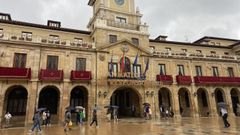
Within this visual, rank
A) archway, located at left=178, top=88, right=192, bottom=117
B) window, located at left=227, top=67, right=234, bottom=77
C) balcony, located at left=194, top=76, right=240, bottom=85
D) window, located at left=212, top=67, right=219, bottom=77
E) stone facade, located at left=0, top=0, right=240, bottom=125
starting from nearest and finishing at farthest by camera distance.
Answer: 1. stone facade, located at left=0, top=0, right=240, bottom=125
2. balcony, located at left=194, top=76, right=240, bottom=85
3. archway, located at left=178, top=88, right=192, bottom=117
4. window, located at left=212, top=67, right=219, bottom=77
5. window, located at left=227, top=67, right=234, bottom=77

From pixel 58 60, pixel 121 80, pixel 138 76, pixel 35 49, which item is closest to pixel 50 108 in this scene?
pixel 58 60

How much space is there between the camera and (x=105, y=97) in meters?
24.8

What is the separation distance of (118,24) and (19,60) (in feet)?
51.8

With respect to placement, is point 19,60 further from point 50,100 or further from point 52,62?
point 50,100

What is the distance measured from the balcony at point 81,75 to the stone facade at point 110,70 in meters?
0.15

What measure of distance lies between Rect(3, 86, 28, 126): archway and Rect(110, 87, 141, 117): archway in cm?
1360

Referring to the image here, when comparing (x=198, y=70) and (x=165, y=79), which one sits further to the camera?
(x=198, y=70)

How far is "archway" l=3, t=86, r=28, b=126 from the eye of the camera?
74.3ft

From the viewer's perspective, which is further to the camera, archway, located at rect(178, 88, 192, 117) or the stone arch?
the stone arch

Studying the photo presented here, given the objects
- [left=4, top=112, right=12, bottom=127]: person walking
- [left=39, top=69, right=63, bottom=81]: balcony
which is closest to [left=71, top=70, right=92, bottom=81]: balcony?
[left=39, top=69, right=63, bottom=81]: balcony

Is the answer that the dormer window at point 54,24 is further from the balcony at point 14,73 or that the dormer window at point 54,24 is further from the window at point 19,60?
the balcony at point 14,73

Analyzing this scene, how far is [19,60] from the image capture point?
2234 centimetres

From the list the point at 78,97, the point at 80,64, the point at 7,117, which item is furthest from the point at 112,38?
the point at 7,117

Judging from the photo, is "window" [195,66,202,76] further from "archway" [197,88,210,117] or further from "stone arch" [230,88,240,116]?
"stone arch" [230,88,240,116]
